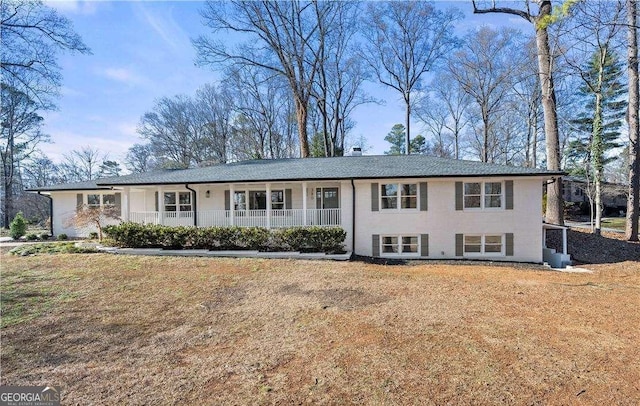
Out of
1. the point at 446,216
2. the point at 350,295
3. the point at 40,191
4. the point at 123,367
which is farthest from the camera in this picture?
the point at 40,191

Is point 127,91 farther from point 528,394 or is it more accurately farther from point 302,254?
point 528,394

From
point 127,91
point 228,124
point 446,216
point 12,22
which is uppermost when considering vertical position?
point 228,124

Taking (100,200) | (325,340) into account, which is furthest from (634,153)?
(100,200)

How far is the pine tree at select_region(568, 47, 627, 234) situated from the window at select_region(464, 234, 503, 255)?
8057mm

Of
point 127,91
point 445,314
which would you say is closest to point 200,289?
point 445,314

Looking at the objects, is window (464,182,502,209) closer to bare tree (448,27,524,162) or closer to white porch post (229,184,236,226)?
white porch post (229,184,236,226)

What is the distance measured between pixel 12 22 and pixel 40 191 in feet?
31.4

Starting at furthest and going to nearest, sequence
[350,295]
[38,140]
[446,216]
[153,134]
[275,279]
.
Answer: [153,134]
[38,140]
[446,216]
[275,279]
[350,295]

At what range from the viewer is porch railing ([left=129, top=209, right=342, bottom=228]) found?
12.5 meters

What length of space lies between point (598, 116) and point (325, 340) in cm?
1897

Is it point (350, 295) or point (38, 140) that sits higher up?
point (38, 140)

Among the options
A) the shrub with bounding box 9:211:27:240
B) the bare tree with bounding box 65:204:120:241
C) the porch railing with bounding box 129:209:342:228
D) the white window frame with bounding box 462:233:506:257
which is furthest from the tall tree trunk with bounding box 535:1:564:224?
the shrub with bounding box 9:211:27:240

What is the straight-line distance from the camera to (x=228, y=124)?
32.3m

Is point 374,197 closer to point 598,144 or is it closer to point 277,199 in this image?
point 277,199
